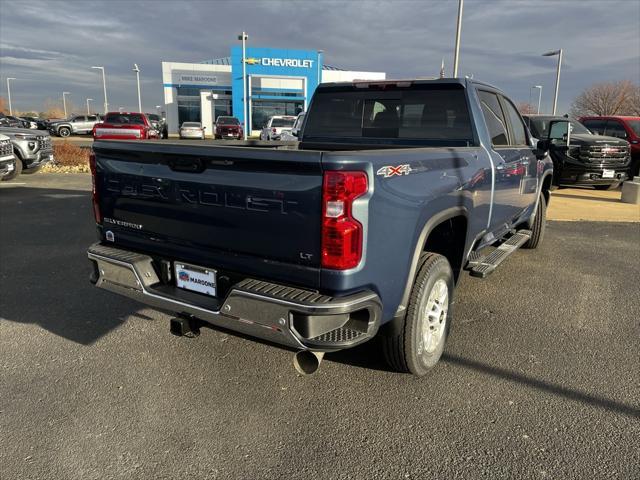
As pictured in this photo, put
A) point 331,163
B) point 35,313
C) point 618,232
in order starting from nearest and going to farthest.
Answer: point 331,163, point 35,313, point 618,232

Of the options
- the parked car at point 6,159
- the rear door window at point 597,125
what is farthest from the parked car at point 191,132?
the rear door window at point 597,125

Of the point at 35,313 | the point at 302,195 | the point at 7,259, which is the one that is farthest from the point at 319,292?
the point at 7,259

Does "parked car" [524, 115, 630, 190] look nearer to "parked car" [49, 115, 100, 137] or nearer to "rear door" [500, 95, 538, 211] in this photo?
"rear door" [500, 95, 538, 211]

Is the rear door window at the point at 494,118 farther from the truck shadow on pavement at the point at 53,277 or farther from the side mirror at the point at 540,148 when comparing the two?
the truck shadow on pavement at the point at 53,277

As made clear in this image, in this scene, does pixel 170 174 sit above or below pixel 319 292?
above

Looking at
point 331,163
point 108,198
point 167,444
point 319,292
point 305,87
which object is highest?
point 305,87

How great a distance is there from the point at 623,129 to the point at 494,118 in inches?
454

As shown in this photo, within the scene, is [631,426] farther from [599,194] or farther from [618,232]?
[599,194]

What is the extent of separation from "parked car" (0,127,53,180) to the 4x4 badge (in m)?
12.1

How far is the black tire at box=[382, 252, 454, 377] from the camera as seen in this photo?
119 inches

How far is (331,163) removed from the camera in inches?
92.2

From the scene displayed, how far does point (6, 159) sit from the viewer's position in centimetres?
1059

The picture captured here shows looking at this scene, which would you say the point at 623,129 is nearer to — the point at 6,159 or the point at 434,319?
the point at 434,319

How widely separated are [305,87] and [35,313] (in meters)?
43.9
